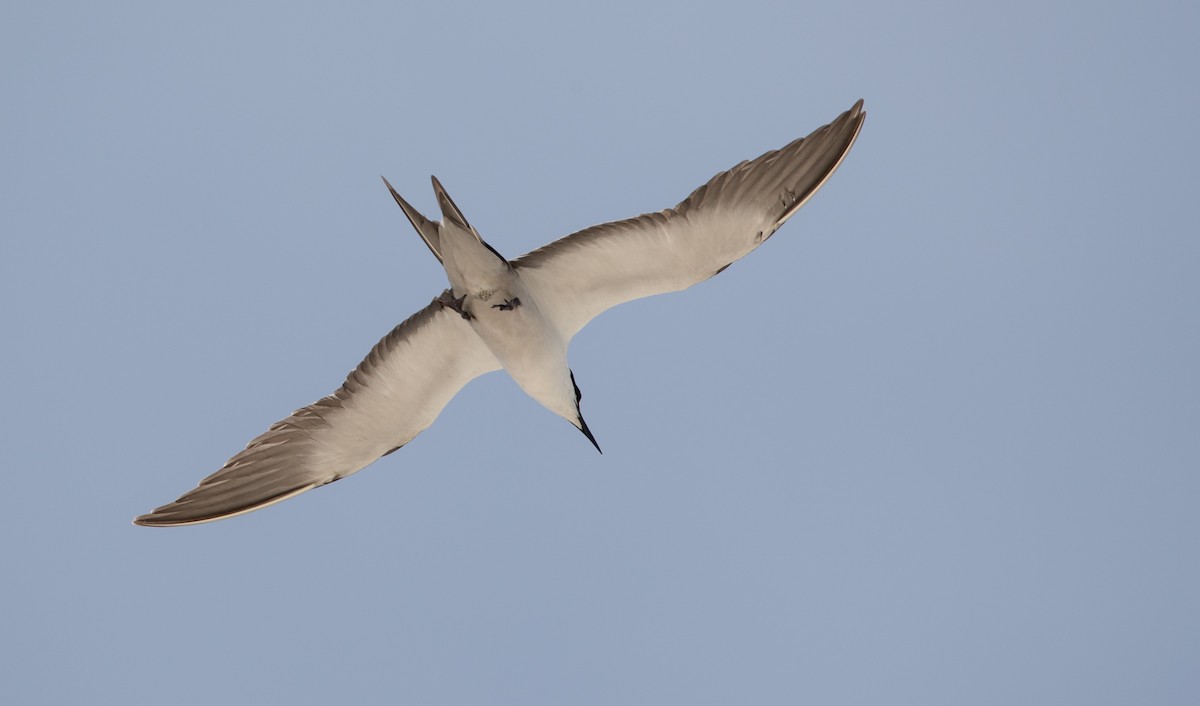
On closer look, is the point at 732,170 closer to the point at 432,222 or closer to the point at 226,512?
the point at 432,222

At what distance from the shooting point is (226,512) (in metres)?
14.1

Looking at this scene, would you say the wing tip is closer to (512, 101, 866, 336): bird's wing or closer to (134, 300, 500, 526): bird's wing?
(134, 300, 500, 526): bird's wing

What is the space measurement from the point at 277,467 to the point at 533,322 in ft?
11.9

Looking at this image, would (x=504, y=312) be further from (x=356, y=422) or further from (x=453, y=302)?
(x=356, y=422)

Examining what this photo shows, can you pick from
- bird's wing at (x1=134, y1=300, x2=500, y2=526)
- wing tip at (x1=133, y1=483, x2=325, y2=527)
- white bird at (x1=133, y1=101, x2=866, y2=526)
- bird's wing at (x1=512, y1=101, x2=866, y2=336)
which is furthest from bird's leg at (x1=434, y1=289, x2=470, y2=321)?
wing tip at (x1=133, y1=483, x2=325, y2=527)

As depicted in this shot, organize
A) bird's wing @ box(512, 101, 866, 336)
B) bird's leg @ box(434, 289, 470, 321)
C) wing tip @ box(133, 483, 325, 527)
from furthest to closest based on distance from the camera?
wing tip @ box(133, 483, 325, 527) → bird's leg @ box(434, 289, 470, 321) → bird's wing @ box(512, 101, 866, 336)

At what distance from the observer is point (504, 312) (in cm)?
1354

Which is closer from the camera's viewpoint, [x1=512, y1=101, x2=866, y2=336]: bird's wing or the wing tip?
[x1=512, y1=101, x2=866, y2=336]: bird's wing

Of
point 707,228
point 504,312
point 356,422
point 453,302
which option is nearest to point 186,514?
point 356,422

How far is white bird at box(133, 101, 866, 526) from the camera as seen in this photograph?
41.3ft

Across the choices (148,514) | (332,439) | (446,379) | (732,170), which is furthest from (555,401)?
(148,514)

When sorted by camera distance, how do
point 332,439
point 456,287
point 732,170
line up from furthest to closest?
point 332,439, point 456,287, point 732,170

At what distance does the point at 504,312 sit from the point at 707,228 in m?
2.49

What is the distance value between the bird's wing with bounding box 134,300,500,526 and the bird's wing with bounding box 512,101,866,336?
4.86 feet
